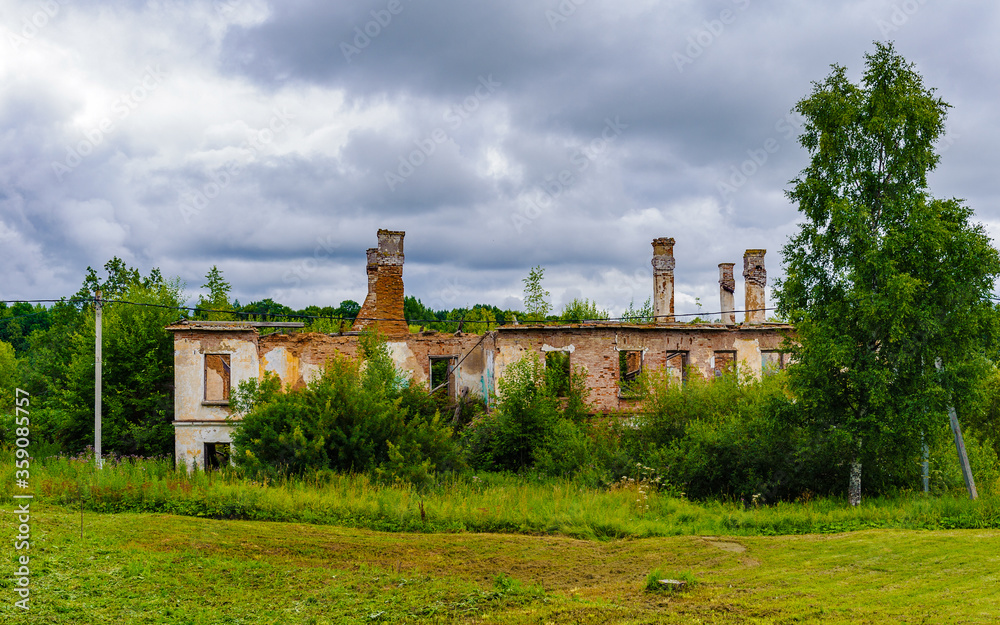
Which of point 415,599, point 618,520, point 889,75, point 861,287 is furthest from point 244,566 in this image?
point 889,75

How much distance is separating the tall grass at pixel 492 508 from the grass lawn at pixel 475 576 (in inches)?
28.4

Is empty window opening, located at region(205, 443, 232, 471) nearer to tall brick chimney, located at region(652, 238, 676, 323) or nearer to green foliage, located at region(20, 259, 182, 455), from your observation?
green foliage, located at region(20, 259, 182, 455)

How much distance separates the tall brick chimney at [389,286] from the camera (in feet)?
84.7

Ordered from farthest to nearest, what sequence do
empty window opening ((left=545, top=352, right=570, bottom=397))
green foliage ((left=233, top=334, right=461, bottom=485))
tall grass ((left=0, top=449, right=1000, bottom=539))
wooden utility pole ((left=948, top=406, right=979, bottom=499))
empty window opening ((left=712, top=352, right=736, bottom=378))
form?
empty window opening ((left=712, top=352, right=736, bottom=378)) < empty window opening ((left=545, top=352, right=570, bottom=397)) < green foliage ((left=233, top=334, right=461, bottom=485)) < wooden utility pole ((left=948, top=406, right=979, bottom=499)) < tall grass ((left=0, top=449, right=1000, bottom=539))

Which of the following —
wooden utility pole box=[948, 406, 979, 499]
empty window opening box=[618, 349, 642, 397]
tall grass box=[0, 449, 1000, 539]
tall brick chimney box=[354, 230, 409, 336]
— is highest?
tall brick chimney box=[354, 230, 409, 336]

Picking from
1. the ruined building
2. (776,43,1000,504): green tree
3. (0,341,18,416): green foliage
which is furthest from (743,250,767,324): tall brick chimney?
(0,341,18,416): green foliage

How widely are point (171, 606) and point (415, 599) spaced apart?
9.73 feet

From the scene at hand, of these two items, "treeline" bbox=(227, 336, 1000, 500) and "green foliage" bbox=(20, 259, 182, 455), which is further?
"green foliage" bbox=(20, 259, 182, 455)

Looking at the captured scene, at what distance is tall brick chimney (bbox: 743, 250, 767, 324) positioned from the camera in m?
28.0

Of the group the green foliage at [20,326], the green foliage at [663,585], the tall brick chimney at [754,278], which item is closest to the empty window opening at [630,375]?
the tall brick chimney at [754,278]

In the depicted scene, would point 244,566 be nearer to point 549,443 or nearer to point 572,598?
point 572,598

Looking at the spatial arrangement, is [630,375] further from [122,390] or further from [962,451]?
[122,390]

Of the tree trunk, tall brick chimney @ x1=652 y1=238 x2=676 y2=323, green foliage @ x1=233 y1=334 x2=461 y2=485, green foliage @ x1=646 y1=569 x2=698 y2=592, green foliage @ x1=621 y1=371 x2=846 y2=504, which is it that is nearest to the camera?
green foliage @ x1=646 y1=569 x2=698 y2=592

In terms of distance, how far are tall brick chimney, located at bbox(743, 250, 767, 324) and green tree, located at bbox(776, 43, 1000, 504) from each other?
1120 cm
